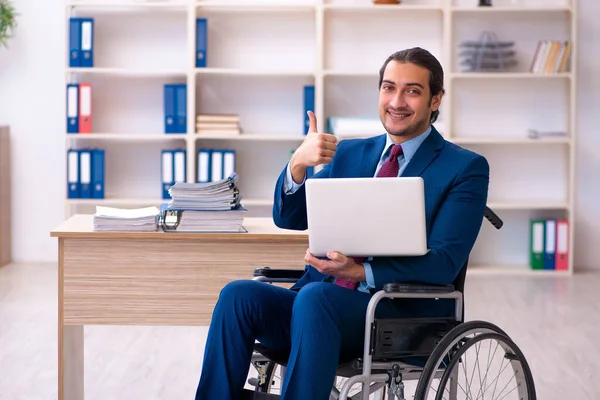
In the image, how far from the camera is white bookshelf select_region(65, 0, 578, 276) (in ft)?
20.5

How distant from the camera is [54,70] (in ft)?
20.9

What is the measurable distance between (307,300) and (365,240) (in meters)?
0.20

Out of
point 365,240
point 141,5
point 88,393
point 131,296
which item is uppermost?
point 141,5

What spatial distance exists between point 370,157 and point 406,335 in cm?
52

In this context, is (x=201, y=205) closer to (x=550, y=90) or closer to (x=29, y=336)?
(x=29, y=336)

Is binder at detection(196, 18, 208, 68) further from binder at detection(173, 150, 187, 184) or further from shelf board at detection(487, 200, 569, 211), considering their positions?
shelf board at detection(487, 200, 569, 211)

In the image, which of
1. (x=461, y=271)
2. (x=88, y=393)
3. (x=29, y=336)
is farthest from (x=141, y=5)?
(x=461, y=271)

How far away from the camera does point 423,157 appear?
8.39 ft

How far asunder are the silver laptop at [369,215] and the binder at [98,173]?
3959 millimetres

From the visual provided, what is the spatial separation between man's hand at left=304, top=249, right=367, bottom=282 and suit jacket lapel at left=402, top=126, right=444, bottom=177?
1.01 ft

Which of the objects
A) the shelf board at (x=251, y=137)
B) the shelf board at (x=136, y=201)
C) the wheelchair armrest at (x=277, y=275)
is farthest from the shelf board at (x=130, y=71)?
the wheelchair armrest at (x=277, y=275)

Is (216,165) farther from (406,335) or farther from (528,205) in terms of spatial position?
(406,335)

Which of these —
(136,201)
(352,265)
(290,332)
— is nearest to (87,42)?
Answer: (136,201)

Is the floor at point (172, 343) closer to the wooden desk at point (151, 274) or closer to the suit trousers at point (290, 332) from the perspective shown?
the wooden desk at point (151, 274)
